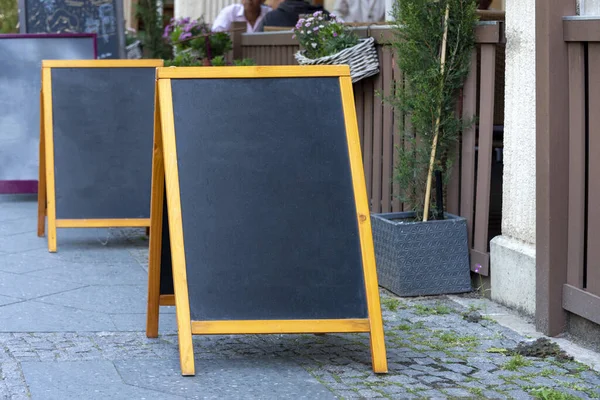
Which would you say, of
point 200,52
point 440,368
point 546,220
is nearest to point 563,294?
point 546,220

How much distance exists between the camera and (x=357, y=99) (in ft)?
22.7

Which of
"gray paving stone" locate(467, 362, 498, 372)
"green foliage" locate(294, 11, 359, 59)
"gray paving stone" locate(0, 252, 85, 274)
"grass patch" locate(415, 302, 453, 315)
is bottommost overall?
"gray paving stone" locate(467, 362, 498, 372)

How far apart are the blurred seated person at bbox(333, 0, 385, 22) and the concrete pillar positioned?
168 inches

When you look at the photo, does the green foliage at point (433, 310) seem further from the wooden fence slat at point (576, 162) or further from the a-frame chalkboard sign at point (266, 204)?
the a-frame chalkboard sign at point (266, 204)

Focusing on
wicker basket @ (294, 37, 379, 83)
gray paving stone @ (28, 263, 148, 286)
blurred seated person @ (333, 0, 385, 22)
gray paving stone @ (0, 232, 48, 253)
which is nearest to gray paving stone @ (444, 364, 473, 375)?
gray paving stone @ (28, 263, 148, 286)

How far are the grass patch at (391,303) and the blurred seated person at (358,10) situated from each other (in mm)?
4276

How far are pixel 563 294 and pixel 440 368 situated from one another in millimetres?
756

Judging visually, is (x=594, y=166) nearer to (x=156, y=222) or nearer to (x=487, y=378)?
(x=487, y=378)

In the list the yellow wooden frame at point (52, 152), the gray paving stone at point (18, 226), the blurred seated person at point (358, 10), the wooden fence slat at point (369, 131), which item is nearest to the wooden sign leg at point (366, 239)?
the wooden fence slat at point (369, 131)

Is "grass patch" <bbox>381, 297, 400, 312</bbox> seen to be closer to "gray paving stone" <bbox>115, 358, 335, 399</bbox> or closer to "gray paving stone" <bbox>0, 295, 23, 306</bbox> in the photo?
"gray paving stone" <bbox>115, 358, 335, 399</bbox>

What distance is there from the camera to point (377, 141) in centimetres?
661

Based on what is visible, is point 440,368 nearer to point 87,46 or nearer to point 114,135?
point 114,135

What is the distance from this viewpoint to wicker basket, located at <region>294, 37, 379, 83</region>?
646 cm

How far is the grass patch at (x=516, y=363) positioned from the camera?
4297 mm
